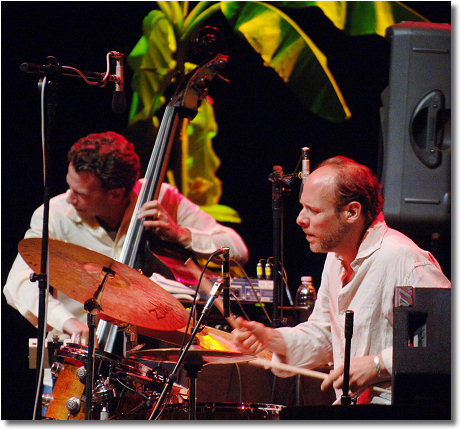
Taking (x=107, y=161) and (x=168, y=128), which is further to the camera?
(x=107, y=161)

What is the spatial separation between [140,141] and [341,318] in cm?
259

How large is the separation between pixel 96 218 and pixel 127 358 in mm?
1614

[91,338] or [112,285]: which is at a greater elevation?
[112,285]

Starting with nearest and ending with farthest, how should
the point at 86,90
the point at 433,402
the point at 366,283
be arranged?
the point at 433,402
the point at 366,283
the point at 86,90

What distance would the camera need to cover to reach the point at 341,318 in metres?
2.73

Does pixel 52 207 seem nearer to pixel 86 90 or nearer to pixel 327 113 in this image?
pixel 86 90

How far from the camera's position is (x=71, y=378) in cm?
279

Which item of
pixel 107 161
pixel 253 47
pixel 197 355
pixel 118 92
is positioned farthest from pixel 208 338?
pixel 253 47

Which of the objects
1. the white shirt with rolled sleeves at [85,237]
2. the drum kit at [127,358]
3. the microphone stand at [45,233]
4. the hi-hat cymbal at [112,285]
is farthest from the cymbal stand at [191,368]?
the white shirt with rolled sleeves at [85,237]

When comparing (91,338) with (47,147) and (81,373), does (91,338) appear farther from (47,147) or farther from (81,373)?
(47,147)

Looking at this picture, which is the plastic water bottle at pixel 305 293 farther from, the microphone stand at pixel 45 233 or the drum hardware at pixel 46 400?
the microphone stand at pixel 45 233

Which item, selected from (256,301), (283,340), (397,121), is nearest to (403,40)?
(397,121)

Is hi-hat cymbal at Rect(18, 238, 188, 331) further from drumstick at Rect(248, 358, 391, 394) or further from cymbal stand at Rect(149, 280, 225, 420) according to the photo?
drumstick at Rect(248, 358, 391, 394)

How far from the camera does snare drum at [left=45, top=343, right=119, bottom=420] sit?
8.84 ft
